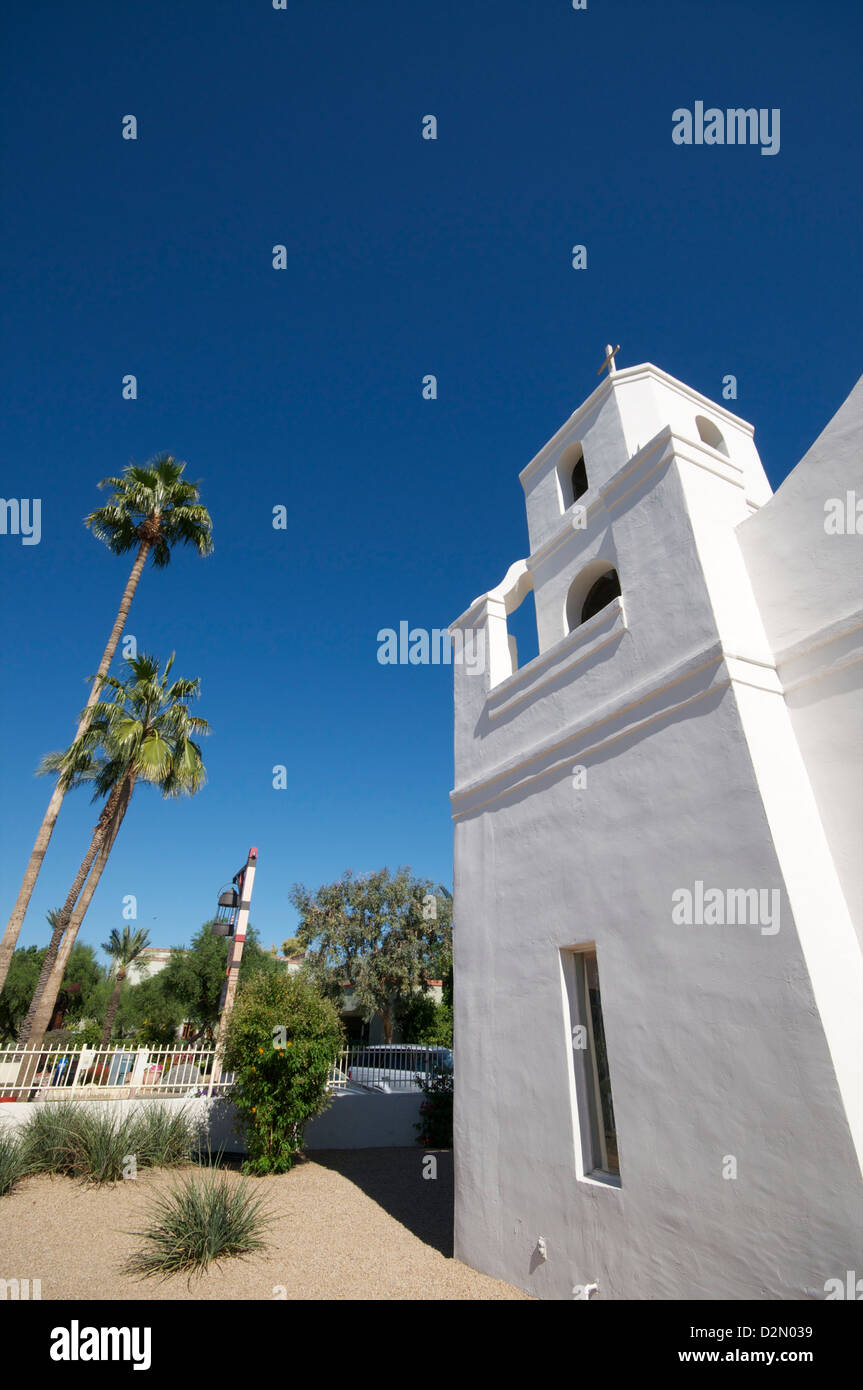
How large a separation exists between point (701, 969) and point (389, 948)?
24.8 metres

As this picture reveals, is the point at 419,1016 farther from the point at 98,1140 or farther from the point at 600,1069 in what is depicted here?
the point at 600,1069

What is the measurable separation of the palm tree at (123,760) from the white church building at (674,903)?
10.00 metres

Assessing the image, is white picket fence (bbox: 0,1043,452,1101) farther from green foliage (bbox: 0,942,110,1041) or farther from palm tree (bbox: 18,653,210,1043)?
green foliage (bbox: 0,942,110,1041)

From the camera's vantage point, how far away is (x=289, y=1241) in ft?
21.3

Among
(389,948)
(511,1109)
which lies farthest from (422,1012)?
(511,1109)

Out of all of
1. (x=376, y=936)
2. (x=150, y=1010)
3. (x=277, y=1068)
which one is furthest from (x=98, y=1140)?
(x=150, y=1010)

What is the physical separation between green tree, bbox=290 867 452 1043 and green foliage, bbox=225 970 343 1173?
56.7 ft

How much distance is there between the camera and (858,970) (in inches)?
157

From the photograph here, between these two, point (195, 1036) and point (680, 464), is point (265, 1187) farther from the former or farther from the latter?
point (195, 1036)

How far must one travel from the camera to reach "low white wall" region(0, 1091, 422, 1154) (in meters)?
10.6

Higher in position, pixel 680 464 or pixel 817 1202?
pixel 680 464

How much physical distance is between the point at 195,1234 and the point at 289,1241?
4.14ft

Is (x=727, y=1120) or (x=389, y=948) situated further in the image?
(x=389, y=948)

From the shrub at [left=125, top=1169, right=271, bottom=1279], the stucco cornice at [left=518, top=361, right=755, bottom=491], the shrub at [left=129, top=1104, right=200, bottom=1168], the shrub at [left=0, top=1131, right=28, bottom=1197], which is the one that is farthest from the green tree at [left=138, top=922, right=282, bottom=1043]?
the stucco cornice at [left=518, top=361, right=755, bottom=491]
